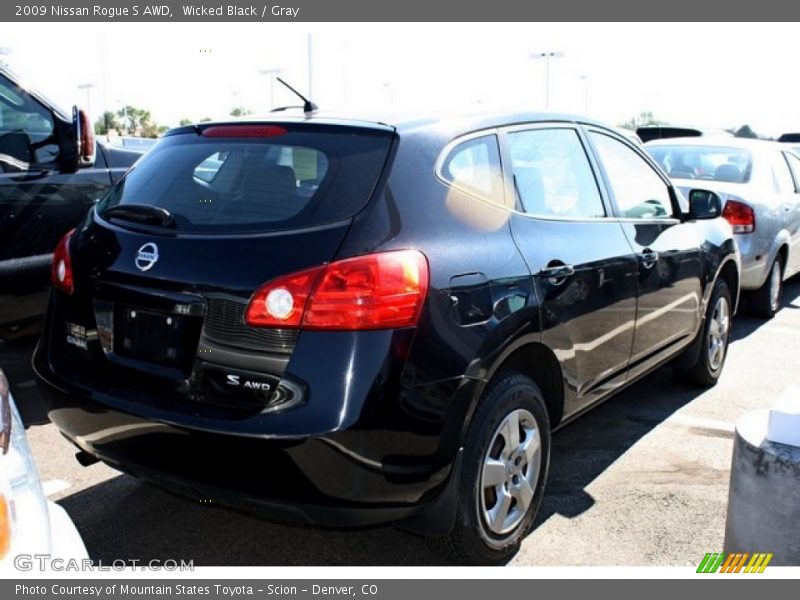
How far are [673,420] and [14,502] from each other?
3864mm

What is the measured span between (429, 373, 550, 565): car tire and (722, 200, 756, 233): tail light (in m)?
4.49

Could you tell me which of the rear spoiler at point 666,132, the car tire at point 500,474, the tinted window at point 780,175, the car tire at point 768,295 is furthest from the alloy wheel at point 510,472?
the rear spoiler at point 666,132

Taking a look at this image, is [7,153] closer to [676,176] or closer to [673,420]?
[673,420]

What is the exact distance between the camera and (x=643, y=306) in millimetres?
3914

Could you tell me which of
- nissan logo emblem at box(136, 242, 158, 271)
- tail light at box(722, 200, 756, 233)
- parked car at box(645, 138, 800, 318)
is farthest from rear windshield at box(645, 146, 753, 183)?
nissan logo emblem at box(136, 242, 158, 271)

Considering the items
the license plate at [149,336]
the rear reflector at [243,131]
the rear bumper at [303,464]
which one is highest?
the rear reflector at [243,131]

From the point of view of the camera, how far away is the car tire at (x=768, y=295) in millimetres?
7473

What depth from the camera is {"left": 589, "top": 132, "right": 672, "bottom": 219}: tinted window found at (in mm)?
3971

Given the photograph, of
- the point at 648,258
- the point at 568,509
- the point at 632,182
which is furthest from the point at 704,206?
the point at 568,509

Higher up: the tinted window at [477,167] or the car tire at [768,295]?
the tinted window at [477,167]

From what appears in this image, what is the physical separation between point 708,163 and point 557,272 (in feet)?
17.0

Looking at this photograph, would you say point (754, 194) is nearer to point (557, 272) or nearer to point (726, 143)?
point (726, 143)

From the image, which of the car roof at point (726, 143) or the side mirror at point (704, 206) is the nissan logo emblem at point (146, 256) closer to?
the side mirror at point (704, 206)

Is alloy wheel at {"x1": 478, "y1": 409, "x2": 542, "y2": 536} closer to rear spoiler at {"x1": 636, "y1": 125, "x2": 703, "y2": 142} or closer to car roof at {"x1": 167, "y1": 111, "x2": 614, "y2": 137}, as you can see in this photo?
car roof at {"x1": 167, "y1": 111, "x2": 614, "y2": 137}
